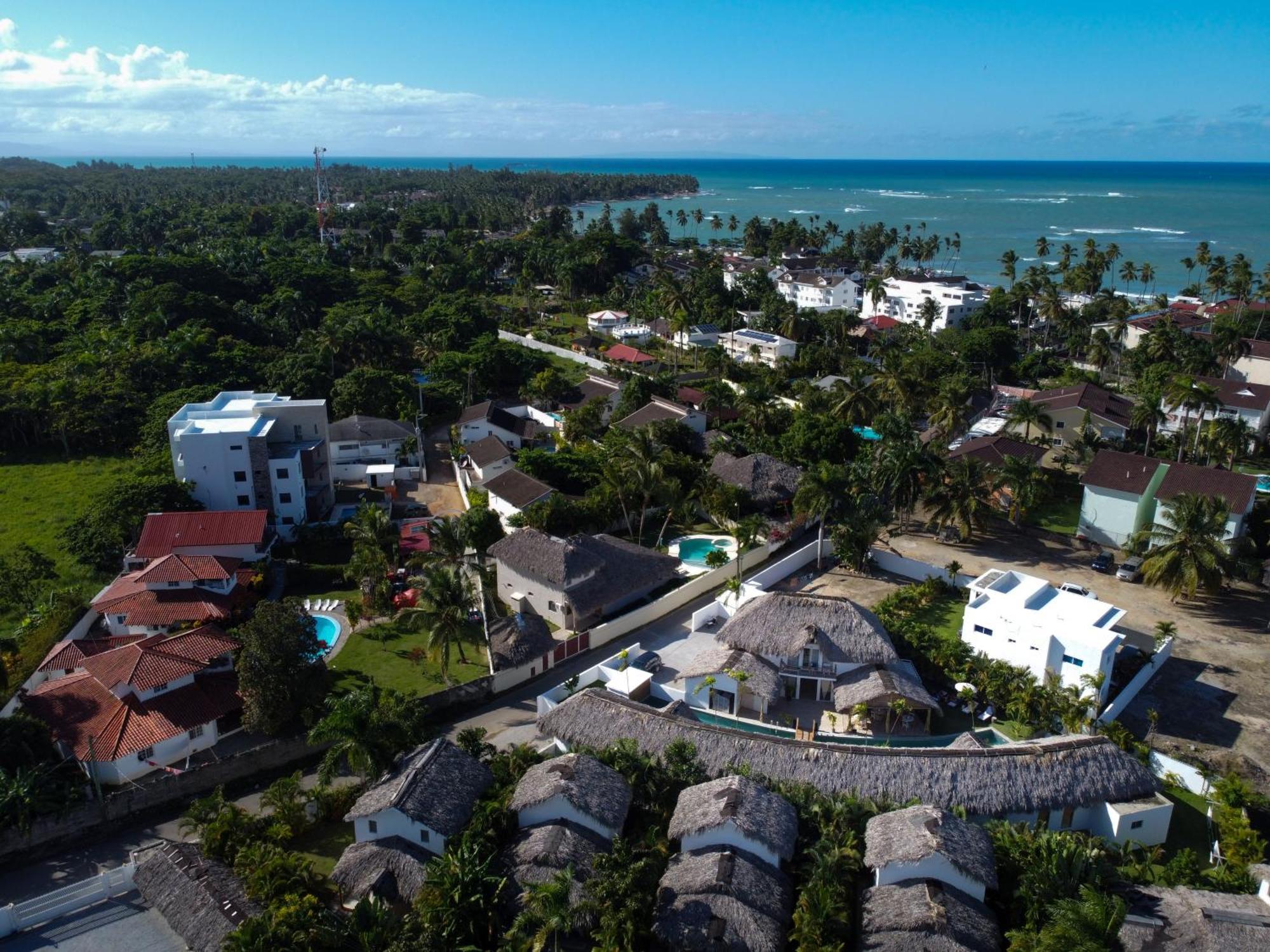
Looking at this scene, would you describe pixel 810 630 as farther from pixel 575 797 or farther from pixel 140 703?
pixel 140 703

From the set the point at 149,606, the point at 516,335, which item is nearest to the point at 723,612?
the point at 149,606

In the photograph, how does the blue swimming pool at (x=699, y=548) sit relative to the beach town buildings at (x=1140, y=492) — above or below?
below

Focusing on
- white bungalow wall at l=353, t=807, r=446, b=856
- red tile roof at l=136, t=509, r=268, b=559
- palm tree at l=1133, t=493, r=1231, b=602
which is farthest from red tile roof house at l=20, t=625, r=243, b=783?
palm tree at l=1133, t=493, r=1231, b=602

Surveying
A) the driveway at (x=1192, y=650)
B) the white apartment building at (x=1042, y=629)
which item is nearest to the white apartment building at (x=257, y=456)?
the driveway at (x=1192, y=650)

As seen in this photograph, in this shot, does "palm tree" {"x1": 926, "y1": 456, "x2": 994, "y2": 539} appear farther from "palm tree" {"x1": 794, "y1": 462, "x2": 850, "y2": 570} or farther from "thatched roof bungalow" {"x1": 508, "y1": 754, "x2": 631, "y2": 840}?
"thatched roof bungalow" {"x1": 508, "y1": 754, "x2": 631, "y2": 840}

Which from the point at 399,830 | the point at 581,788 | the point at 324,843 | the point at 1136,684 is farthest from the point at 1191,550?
the point at 324,843

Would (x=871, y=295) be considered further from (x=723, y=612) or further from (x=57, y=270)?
(x=57, y=270)

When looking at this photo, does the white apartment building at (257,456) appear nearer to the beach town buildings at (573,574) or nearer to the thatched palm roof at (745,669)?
the beach town buildings at (573,574)

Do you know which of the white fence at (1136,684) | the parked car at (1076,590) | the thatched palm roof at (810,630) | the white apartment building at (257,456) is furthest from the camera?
the white apartment building at (257,456)
